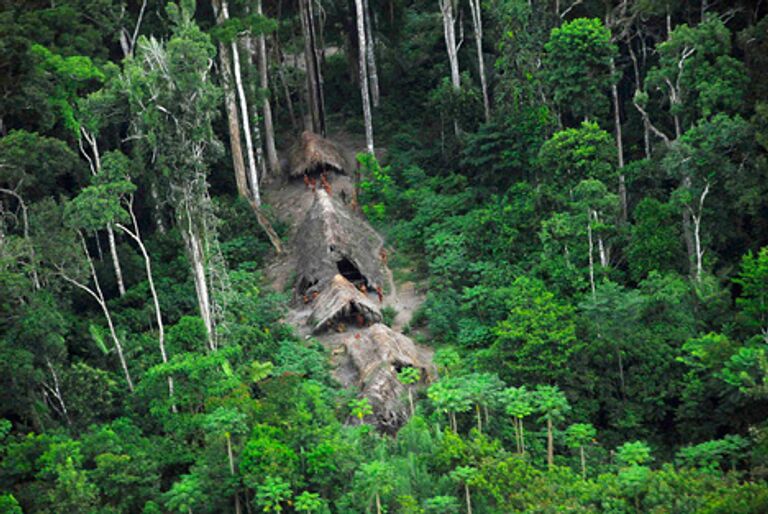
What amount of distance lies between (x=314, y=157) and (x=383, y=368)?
457 inches

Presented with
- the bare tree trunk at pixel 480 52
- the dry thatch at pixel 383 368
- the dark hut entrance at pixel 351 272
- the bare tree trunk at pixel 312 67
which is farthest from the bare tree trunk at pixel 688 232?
the bare tree trunk at pixel 312 67

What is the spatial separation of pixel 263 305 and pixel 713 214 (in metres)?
11.3

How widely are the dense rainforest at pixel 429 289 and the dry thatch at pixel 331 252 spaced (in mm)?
699

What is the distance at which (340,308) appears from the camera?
24453mm

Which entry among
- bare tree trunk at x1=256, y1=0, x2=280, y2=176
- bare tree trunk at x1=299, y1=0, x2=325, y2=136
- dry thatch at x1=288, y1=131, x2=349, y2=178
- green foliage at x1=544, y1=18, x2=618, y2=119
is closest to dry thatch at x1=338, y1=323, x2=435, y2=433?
green foliage at x1=544, y1=18, x2=618, y2=119

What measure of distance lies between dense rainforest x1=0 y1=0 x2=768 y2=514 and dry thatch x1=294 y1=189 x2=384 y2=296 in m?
0.70

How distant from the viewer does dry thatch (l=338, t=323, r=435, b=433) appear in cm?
2103

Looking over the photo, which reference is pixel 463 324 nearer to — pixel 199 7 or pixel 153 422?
pixel 153 422

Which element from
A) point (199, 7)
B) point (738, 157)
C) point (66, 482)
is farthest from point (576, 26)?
point (66, 482)

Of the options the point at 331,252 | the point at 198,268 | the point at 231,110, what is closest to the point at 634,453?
the point at 198,268

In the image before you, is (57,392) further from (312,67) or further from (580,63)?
(312,67)

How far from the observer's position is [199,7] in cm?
3275

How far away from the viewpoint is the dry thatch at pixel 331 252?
86.2 feet

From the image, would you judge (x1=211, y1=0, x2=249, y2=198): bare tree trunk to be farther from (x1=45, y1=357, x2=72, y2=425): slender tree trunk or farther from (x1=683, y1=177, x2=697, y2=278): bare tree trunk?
(x1=683, y1=177, x2=697, y2=278): bare tree trunk
